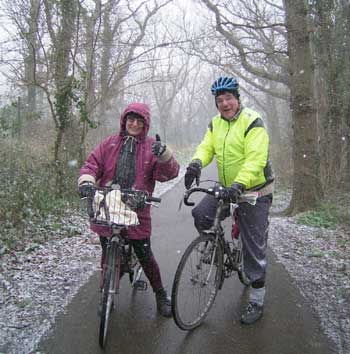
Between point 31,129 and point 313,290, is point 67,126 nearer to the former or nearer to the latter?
point 31,129

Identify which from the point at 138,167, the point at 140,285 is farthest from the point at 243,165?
the point at 140,285

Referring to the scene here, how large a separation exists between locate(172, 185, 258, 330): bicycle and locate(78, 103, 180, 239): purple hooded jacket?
35 cm

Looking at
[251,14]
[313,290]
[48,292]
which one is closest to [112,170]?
[48,292]

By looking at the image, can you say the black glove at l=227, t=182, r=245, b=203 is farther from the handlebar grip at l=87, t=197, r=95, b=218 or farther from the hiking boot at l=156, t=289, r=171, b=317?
the hiking boot at l=156, t=289, r=171, b=317

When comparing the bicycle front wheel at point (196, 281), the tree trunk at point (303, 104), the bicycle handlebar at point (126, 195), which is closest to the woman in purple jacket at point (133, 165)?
the bicycle handlebar at point (126, 195)

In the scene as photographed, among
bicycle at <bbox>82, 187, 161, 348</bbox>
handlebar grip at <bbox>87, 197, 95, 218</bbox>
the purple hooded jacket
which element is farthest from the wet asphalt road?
handlebar grip at <bbox>87, 197, 95, 218</bbox>

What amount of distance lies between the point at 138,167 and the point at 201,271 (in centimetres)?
116

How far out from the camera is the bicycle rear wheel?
3.29 metres

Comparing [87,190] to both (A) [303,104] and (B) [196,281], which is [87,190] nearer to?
(B) [196,281]

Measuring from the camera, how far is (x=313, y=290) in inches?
187

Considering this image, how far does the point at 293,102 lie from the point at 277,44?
1065 centimetres

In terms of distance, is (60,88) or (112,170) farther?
(60,88)

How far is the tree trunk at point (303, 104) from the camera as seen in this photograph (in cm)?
848

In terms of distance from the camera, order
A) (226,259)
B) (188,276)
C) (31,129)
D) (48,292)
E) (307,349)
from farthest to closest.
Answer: (31,129) < (48,292) < (226,259) < (188,276) < (307,349)
